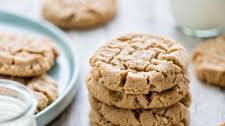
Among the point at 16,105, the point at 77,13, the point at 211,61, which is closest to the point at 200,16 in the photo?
the point at 211,61

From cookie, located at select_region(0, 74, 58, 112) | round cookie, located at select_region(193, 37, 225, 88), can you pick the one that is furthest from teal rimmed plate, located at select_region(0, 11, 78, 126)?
round cookie, located at select_region(193, 37, 225, 88)

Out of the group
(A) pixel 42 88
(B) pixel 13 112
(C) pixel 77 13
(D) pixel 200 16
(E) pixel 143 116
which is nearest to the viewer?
(B) pixel 13 112

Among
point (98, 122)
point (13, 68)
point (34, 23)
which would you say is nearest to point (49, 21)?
point (34, 23)

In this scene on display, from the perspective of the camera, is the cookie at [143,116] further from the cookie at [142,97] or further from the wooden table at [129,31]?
the wooden table at [129,31]

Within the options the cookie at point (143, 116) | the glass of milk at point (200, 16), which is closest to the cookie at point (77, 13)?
the glass of milk at point (200, 16)

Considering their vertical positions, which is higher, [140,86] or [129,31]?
[140,86]

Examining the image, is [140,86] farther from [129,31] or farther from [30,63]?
[129,31]
